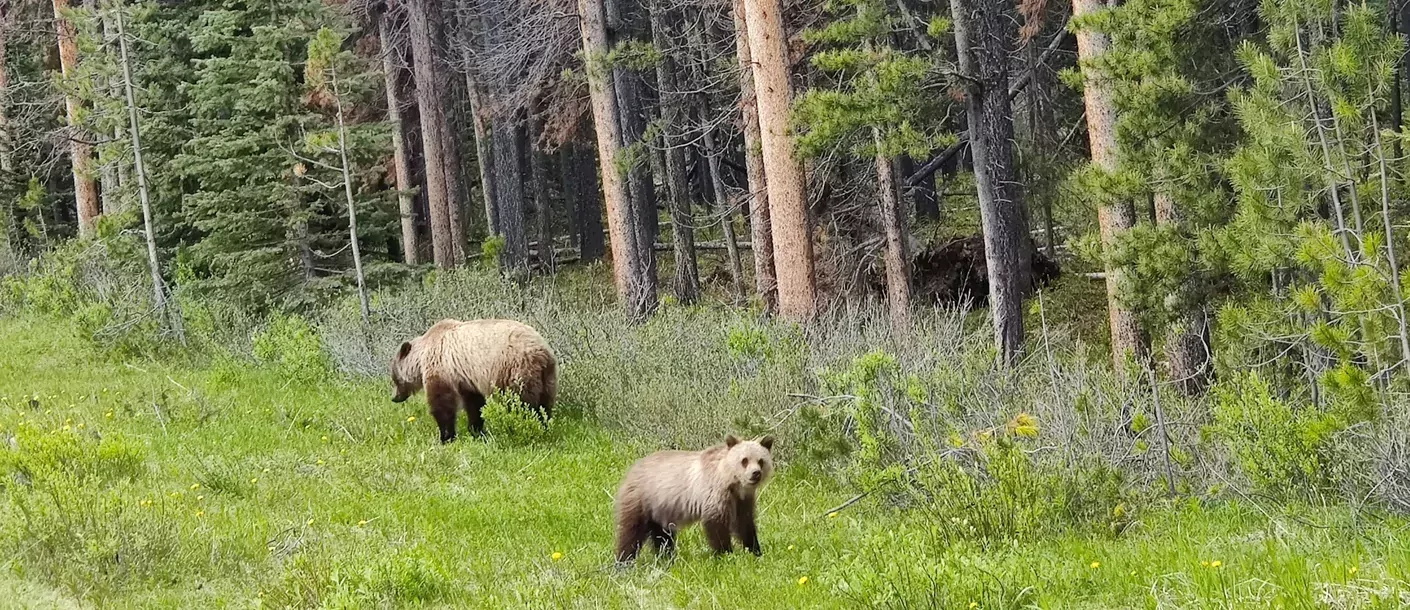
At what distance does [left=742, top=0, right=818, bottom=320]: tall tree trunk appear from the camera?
50.8 ft

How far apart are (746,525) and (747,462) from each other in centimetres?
49

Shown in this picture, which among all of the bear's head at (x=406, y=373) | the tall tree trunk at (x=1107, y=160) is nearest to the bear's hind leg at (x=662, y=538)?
the bear's head at (x=406, y=373)

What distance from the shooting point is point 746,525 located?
7316 mm

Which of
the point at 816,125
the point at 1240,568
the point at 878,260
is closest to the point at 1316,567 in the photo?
the point at 1240,568

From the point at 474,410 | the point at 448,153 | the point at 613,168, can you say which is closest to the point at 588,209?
the point at 448,153

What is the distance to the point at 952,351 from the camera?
40.3 ft

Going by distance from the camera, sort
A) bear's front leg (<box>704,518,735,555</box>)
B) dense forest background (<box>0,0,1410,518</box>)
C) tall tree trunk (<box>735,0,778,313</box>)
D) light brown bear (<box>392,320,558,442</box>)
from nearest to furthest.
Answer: bear's front leg (<box>704,518,735,555</box>) → dense forest background (<box>0,0,1410,518</box>) → light brown bear (<box>392,320,558,442</box>) → tall tree trunk (<box>735,0,778,313</box>)

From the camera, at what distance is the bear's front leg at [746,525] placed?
23.8 ft

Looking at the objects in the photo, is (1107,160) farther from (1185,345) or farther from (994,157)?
(1185,345)

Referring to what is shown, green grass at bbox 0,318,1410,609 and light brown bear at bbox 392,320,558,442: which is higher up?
light brown bear at bbox 392,320,558,442

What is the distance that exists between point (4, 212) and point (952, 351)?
87.1ft

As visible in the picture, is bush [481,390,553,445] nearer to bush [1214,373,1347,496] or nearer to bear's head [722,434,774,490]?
bear's head [722,434,774,490]

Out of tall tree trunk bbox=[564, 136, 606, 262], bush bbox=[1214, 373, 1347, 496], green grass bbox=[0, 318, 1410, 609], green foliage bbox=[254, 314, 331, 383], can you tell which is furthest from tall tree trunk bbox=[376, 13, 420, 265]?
bush bbox=[1214, 373, 1347, 496]

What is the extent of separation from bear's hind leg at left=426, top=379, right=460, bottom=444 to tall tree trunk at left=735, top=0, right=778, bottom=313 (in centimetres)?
579
